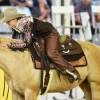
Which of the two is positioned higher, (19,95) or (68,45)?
(68,45)

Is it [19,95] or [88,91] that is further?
[88,91]

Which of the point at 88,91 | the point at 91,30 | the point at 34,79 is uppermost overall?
the point at 34,79

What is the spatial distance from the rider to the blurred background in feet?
14.1

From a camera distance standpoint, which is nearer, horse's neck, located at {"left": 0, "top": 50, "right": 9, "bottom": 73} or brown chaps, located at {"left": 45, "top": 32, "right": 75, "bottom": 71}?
horse's neck, located at {"left": 0, "top": 50, "right": 9, "bottom": 73}

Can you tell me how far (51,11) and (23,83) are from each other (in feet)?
21.7

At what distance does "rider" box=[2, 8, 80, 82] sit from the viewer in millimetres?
5953

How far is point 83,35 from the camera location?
1130 cm

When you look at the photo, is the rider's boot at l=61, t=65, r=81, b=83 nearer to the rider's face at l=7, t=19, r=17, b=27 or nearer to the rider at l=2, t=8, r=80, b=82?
the rider at l=2, t=8, r=80, b=82

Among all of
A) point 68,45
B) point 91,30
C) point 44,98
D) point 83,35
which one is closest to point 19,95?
point 68,45

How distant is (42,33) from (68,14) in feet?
18.4

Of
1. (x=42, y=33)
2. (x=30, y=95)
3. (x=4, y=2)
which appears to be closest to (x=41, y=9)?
(x=4, y=2)

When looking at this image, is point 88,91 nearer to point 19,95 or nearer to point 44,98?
point 19,95

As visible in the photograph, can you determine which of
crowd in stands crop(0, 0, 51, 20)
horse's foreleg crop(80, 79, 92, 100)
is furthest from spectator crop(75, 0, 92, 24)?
horse's foreleg crop(80, 79, 92, 100)

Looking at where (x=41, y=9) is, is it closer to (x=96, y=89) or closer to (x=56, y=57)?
(x=96, y=89)
